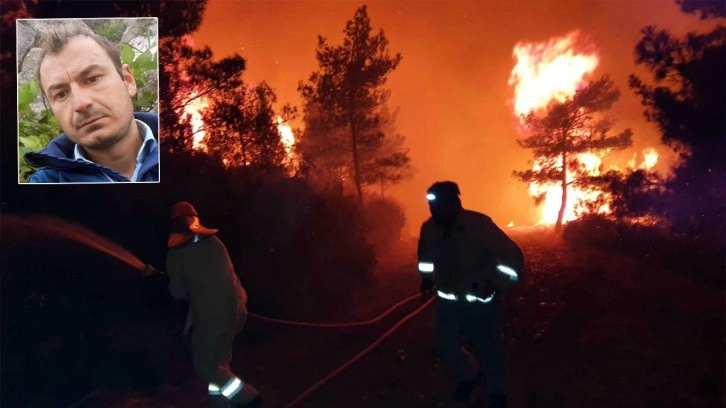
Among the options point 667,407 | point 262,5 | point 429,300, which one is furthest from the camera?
point 262,5

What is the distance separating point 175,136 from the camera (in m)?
4.45

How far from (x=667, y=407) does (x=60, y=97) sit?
5173 millimetres

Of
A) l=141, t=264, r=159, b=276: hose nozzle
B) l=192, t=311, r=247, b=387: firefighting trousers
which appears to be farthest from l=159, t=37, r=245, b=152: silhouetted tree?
l=192, t=311, r=247, b=387: firefighting trousers

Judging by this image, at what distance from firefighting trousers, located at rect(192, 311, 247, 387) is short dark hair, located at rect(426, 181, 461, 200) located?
171cm

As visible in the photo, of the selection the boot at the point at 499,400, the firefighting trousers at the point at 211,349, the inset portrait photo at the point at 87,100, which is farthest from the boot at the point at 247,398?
the inset portrait photo at the point at 87,100

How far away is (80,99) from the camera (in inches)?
178

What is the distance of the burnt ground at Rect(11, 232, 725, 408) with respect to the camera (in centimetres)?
397

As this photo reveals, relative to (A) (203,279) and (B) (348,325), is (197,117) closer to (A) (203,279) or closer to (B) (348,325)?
(A) (203,279)

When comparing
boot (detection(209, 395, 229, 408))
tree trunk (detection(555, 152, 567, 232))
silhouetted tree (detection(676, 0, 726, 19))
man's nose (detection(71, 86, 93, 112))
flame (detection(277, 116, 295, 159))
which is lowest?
boot (detection(209, 395, 229, 408))

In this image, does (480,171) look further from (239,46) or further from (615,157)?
(239,46)

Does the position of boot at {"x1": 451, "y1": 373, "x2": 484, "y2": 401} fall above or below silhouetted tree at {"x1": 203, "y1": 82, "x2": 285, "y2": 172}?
below

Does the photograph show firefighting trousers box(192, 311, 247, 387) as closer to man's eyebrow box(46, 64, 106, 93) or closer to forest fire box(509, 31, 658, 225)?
man's eyebrow box(46, 64, 106, 93)

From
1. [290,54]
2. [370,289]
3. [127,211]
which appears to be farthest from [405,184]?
[127,211]

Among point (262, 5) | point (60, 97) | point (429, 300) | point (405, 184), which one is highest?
point (262, 5)
